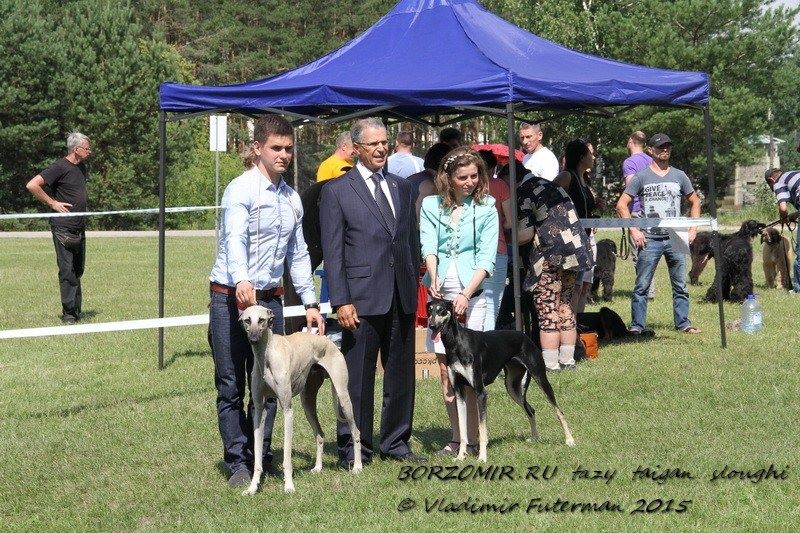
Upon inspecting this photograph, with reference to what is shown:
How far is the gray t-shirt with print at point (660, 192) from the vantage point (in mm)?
11531

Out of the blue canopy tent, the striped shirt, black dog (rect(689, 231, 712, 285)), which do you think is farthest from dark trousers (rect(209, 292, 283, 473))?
black dog (rect(689, 231, 712, 285))

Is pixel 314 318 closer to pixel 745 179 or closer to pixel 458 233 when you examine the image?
pixel 458 233

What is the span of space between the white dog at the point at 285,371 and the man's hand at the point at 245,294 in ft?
0.20

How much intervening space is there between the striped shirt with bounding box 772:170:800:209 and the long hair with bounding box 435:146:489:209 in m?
9.74

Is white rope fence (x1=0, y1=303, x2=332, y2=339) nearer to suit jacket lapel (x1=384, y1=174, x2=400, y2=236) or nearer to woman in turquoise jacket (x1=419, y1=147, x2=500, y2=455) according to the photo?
woman in turquoise jacket (x1=419, y1=147, x2=500, y2=455)

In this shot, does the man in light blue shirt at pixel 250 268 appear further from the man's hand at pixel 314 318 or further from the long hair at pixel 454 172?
the long hair at pixel 454 172

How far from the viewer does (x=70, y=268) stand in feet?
43.0

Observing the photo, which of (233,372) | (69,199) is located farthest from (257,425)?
(69,199)

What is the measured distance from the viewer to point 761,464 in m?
6.31

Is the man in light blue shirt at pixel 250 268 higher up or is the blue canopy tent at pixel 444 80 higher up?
the blue canopy tent at pixel 444 80

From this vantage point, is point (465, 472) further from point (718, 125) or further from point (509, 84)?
point (718, 125)

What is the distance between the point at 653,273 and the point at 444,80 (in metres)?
4.13

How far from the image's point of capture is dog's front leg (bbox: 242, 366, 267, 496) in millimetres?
5883

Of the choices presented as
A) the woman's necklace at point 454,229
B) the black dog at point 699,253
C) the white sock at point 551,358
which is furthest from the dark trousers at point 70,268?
the black dog at point 699,253
